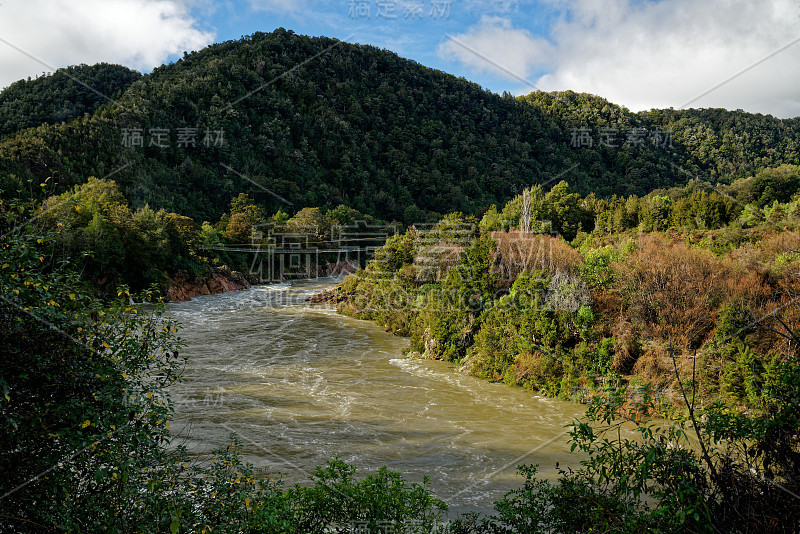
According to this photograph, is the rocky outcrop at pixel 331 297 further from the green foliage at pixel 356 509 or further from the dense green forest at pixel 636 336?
the green foliage at pixel 356 509

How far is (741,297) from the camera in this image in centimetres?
1280

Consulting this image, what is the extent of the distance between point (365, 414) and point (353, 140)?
79545 mm

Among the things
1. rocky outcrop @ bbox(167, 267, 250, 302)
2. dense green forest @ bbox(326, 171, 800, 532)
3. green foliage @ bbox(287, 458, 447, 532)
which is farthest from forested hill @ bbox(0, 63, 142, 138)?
green foliage @ bbox(287, 458, 447, 532)

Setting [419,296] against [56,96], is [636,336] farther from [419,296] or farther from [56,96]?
[56,96]

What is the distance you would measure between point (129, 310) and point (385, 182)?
→ 258 feet

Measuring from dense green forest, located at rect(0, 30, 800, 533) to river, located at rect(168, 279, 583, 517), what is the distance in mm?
936

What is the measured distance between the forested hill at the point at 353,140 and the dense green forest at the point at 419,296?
0.54m

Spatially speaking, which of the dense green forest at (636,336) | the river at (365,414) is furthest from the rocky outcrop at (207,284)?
the dense green forest at (636,336)

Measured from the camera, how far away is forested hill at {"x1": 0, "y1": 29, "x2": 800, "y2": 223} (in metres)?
56.2

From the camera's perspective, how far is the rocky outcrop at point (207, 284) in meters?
32.6

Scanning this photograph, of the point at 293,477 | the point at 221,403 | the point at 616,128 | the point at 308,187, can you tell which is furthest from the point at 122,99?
the point at 616,128

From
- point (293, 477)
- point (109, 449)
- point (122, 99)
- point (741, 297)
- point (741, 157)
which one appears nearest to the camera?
point (109, 449)

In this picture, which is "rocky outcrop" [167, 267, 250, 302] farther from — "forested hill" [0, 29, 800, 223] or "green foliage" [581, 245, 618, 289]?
"green foliage" [581, 245, 618, 289]

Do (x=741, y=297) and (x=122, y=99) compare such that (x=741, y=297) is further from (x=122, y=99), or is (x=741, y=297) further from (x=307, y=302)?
(x=122, y=99)
